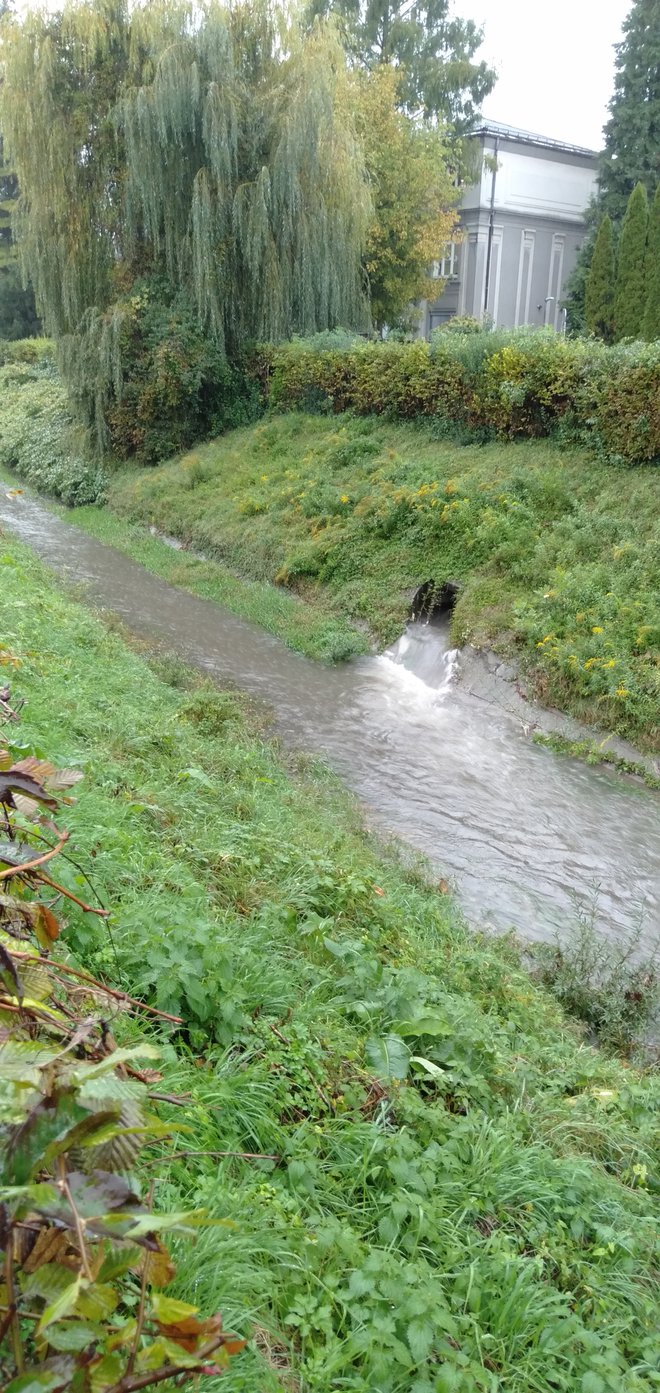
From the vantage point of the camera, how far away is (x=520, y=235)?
33.9 metres

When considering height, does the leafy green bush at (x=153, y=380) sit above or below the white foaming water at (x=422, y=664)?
above

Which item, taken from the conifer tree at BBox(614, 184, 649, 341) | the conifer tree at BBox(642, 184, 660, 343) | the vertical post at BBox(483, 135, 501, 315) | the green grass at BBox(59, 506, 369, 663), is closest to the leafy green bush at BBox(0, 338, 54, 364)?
the vertical post at BBox(483, 135, 501, 315)

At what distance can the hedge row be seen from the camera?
11.8m

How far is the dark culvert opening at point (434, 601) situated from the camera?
39.7 feet

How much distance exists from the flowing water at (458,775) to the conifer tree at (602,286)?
59.9 ft

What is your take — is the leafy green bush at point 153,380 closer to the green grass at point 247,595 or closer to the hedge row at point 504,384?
the hedge row at point 504,384

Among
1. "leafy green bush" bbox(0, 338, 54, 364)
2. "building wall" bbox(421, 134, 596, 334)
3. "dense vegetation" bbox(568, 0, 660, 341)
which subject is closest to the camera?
"dense vegetation" bbox(568, 0, 660, 341)

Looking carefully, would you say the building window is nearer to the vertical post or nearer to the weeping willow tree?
the vertical post

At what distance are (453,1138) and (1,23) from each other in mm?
21915

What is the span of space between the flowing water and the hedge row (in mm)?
3428

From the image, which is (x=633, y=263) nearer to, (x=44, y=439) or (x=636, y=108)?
(x=636, y=108)

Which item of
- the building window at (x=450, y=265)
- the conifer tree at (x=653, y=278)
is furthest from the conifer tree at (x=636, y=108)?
the building window at (x=450, y=265)

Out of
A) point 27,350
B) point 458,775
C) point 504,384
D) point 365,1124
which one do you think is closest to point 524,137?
Answer: point 27,350

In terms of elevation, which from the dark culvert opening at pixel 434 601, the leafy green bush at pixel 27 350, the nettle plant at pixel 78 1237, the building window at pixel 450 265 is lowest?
the dark culvert opening at pixel 434 601
